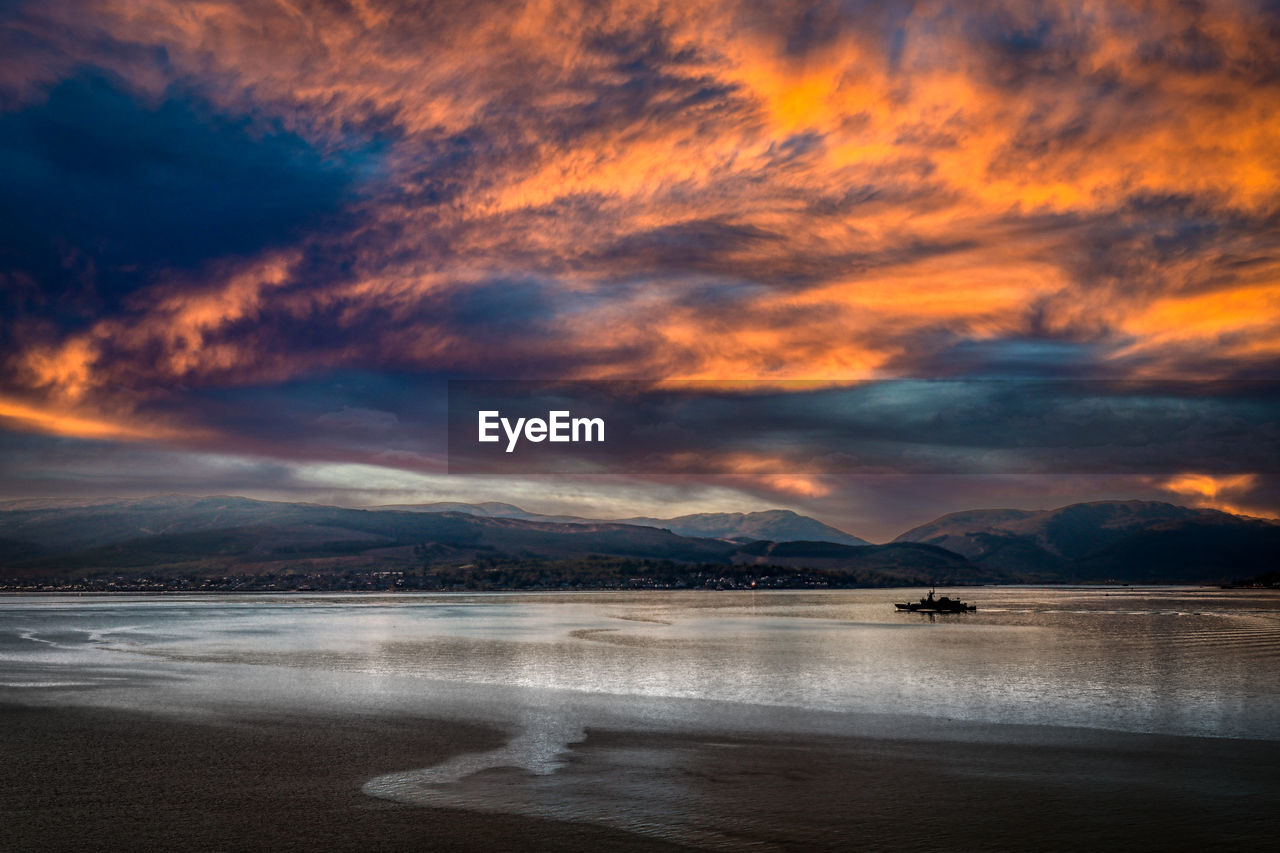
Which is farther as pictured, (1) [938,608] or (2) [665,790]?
(1) [938,608]

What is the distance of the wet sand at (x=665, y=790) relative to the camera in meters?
22.1

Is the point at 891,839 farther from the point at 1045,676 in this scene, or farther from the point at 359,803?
the point at 1045,676

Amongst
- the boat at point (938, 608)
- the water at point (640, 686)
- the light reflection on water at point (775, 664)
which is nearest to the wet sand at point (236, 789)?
the water at point (640, 686)

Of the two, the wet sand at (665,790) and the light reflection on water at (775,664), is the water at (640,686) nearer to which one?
the light reflection on water at (775,664)

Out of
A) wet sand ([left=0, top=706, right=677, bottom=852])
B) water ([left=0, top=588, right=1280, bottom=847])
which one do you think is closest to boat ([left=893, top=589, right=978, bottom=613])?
water ([left=0, top=588, right=1280, bottom=847])

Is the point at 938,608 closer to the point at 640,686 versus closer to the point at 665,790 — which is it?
the point at 640,686

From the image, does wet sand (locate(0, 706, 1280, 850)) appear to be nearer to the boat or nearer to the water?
the water

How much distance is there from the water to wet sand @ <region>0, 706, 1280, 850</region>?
86 centimetres

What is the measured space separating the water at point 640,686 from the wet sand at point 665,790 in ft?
2.83

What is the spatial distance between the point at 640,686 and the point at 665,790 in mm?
26554

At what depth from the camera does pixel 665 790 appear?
26766mm

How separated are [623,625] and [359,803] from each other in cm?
9893

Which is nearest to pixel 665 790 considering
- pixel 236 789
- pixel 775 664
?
pixel 236 789

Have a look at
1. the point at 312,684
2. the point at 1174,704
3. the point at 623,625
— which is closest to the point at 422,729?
the point at 312,684
